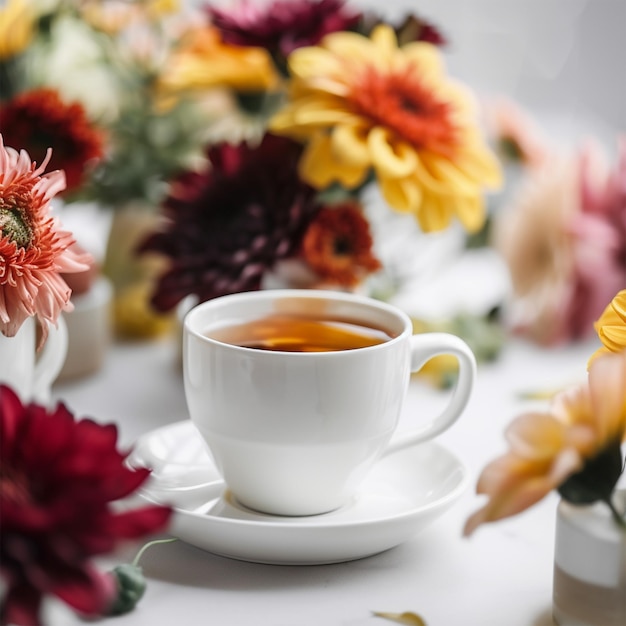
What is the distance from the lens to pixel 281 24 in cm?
81

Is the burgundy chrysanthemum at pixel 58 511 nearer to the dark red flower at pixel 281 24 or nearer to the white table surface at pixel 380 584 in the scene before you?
the white table surface at pixel 380 584

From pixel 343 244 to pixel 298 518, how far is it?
27 centimetres

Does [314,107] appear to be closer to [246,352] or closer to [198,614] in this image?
[246,352]

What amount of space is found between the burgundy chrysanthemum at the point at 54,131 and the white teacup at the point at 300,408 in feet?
0.75

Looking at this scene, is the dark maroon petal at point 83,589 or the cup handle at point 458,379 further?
the cup handle at point 458,379

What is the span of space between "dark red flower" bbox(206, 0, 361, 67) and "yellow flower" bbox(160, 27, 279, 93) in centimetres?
2

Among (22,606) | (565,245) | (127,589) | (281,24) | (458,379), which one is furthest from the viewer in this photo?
(565,245)

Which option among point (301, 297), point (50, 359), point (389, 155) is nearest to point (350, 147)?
point (389, 155)

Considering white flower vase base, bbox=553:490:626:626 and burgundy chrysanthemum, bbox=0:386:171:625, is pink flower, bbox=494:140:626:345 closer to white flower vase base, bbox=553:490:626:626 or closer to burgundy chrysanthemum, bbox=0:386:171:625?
white flower vase base, bbox=553:490:626:626

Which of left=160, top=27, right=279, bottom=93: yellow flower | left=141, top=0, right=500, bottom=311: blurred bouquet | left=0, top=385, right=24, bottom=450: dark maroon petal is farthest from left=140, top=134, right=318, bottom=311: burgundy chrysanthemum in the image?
left=0, top=385, right=24, bottom=450: dark maroon petal

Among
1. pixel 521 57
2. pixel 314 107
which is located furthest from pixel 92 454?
pixel 521 57

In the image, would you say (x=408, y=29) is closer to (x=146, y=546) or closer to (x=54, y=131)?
(x=54, y=131)

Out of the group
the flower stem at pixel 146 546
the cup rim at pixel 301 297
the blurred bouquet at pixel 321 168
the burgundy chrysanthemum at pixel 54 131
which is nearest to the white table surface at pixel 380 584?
the flower stem at pixel 146 546

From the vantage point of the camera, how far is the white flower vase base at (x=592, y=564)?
43 cm
